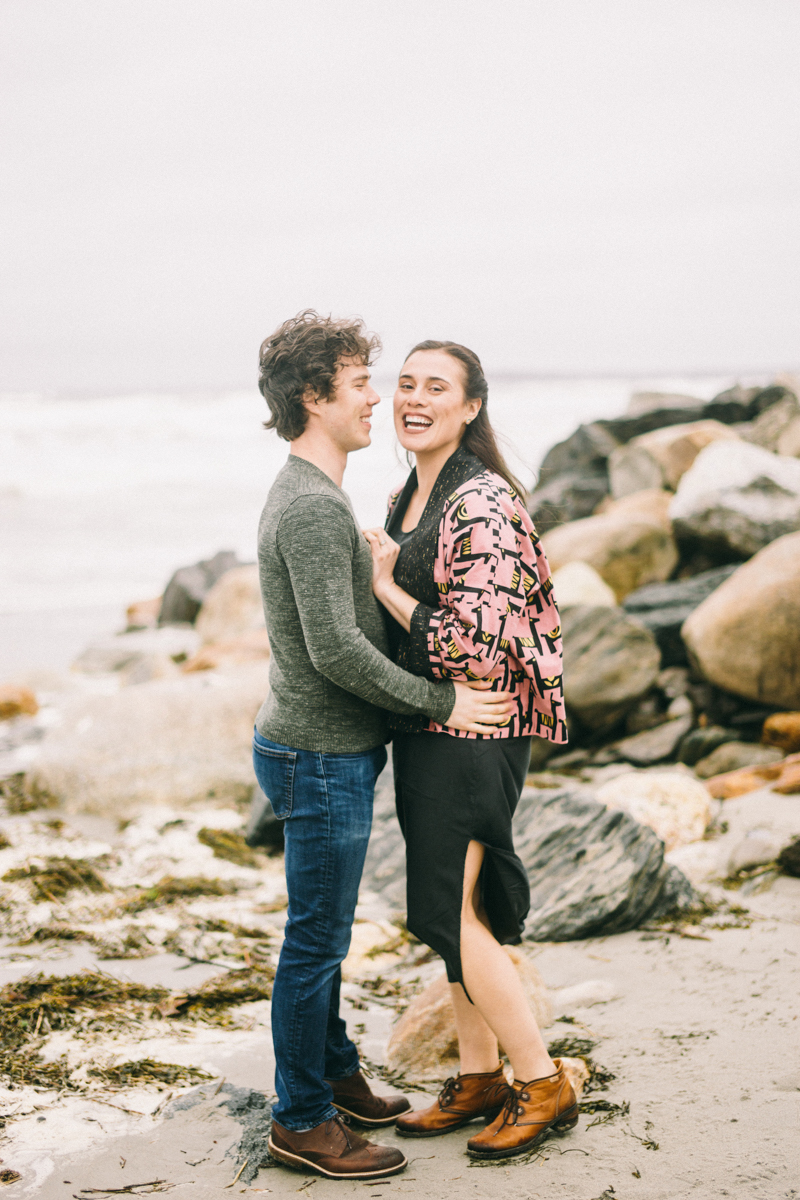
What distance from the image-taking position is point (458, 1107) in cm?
299

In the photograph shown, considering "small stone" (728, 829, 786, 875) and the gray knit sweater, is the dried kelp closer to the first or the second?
the gray knit sweater

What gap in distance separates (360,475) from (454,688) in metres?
19.8

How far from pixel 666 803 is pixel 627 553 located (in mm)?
4331

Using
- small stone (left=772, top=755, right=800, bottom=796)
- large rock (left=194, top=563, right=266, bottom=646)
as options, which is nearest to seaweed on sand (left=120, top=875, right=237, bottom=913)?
small stone (left=772, top=755, right=800, bottom=796)

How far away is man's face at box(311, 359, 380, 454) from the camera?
9.37ft

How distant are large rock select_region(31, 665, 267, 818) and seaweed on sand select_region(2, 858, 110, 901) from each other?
1106 mm

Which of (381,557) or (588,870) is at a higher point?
(381,557)

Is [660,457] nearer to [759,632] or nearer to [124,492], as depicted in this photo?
[759,632]

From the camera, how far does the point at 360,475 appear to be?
2236 centimetres

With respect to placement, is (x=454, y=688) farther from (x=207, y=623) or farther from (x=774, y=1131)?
(x=207, y=623)

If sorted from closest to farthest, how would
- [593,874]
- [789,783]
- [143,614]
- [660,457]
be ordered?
[593,874] → [789,783] → [660,457] → [143,614]

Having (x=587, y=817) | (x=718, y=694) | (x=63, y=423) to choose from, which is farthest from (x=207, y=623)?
(x=63, y=423)

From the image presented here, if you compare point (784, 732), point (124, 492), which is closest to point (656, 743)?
point (784, 732)

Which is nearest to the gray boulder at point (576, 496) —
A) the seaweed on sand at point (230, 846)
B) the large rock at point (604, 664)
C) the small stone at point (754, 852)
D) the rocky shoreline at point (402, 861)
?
the rocky shoreline at point (402, 861)
